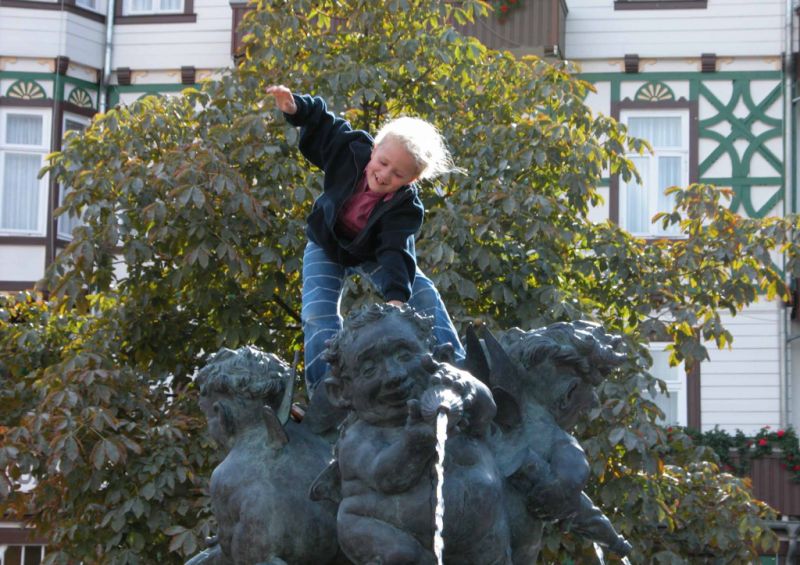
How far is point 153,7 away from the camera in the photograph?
28.0 meters

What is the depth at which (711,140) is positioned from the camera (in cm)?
2609

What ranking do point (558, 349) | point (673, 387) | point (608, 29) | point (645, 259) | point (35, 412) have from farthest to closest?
1. point (608, 29)
2. point (673, 387)
3. point (645, 259)
4. point (35, 412)
5. point (558, 349)

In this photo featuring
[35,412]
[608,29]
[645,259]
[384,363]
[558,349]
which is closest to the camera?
[384,363]

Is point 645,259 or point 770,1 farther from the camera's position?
point 770,1

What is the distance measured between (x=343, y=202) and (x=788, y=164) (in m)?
20.4

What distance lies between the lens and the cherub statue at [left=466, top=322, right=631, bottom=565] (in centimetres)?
547

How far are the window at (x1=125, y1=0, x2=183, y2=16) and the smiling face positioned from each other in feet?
72.9

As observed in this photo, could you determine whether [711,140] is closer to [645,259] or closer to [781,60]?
[781,60]

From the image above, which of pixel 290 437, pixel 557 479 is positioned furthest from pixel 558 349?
pixel 290 437

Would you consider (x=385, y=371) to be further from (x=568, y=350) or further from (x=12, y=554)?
(x=12, y=554)

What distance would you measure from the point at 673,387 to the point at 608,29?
601 centimetres

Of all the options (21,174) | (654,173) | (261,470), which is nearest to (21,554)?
(21,174)

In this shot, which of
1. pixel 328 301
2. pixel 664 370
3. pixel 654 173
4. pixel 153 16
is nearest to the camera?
pixel 328 301

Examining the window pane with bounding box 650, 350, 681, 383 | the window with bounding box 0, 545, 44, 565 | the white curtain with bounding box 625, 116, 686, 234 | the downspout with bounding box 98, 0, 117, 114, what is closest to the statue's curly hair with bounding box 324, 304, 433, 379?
the window with bounding box 0, 545, 44, 565
